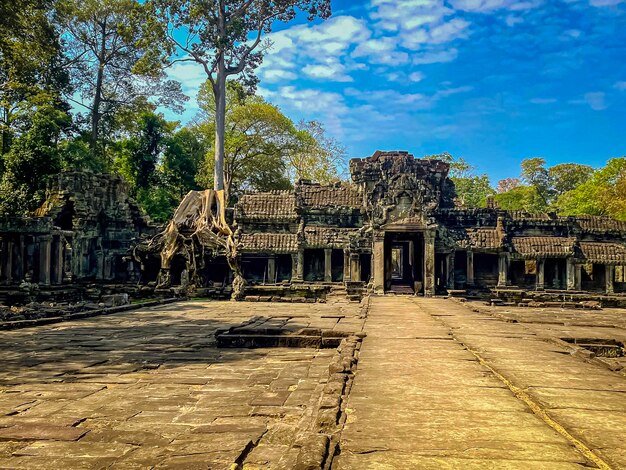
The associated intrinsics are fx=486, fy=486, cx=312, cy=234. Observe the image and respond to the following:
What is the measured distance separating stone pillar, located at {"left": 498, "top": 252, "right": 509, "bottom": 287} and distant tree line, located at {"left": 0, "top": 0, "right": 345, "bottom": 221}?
21.6 metres

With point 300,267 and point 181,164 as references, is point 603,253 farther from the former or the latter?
point 181,164

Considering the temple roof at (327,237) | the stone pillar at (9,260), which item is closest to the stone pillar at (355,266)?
the temple roof at (327,237)

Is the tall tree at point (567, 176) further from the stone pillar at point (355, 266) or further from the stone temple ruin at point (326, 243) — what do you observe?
the stone pillar at point (355, 266)

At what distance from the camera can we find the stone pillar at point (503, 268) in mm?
27406

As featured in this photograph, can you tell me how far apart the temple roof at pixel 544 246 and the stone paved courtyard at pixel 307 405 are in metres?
20.2

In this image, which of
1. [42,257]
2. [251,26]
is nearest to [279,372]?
[42,257]

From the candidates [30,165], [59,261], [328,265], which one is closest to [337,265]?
[328,265]

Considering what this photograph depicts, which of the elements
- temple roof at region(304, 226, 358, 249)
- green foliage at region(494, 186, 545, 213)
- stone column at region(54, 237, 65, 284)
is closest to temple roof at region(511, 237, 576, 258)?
temple roof at region(304, 226, 358, 249)

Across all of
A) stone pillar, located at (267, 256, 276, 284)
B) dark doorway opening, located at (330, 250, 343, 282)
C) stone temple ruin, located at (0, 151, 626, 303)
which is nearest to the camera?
stone temple ruin, located at (0, 151, 626, 303)

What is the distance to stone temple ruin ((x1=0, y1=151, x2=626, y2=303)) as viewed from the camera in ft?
81.2

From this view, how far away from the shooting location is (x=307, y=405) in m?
4.93

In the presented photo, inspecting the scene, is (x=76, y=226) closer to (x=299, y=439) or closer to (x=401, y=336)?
(x=401, y=336)

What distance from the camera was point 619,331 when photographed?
11.2m

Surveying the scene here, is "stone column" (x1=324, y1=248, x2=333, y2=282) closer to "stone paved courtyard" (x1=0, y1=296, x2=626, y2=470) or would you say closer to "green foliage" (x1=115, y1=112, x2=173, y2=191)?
"stone paved courtyard" (x1=0, y1=296, x2=626, y2=470)
